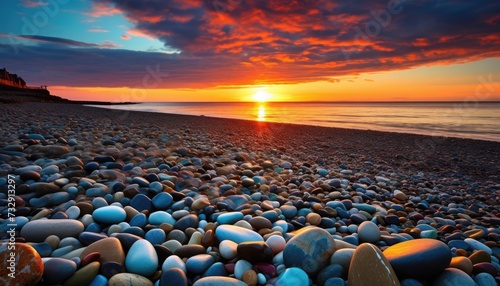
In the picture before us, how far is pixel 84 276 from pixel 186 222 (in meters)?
1.04

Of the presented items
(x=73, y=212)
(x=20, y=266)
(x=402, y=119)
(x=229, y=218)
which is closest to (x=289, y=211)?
(x=229, y=218)

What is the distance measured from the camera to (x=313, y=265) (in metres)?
2.05

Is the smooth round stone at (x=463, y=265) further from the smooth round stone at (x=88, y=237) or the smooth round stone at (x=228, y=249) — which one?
the smooth round stone at (x=88, y=237)

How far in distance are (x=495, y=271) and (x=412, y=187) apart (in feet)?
10.2

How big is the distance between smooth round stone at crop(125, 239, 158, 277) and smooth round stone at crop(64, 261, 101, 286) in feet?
0.70

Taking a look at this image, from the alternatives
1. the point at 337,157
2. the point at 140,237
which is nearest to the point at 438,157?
the point at 337,157

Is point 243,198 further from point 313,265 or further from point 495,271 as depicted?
point 495,271

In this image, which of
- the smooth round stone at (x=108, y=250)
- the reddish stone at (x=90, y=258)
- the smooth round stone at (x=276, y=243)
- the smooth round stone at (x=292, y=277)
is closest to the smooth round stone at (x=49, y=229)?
the smooth round stone at (x=108, y=250)

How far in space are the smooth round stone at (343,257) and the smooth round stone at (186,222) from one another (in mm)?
1323

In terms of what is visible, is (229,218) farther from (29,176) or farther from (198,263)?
(29,176)

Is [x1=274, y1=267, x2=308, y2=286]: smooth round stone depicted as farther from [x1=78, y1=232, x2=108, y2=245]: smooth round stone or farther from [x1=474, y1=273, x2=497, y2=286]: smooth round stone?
[x1=78, y1=232, x2=108, y2=245]: smooth round stone

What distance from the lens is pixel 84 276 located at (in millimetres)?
1783

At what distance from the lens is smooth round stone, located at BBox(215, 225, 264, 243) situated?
7.88ft

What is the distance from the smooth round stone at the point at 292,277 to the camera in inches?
74.9
